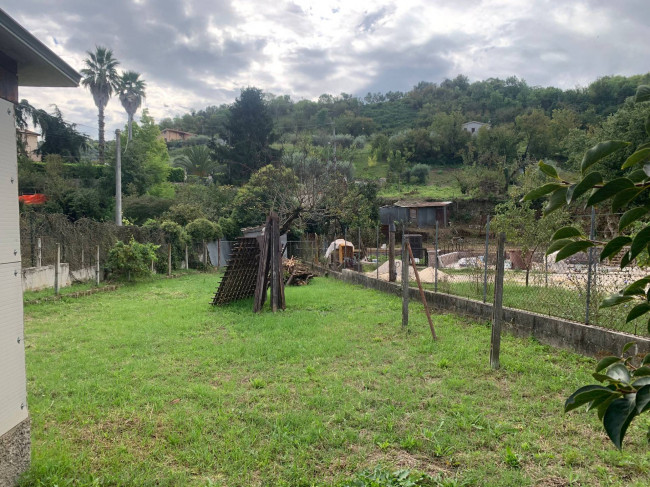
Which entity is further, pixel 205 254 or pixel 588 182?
pixel 205 254

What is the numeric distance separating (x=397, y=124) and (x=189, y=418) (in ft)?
228

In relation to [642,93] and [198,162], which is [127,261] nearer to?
[642,93]

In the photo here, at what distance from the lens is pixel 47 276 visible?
36.5 feet

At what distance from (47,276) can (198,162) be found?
106ft

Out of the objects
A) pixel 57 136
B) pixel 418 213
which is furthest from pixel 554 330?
pixel 57 136

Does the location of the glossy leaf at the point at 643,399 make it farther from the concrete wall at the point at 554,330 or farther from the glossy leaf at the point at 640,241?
the concrete wall at the point at 554,330

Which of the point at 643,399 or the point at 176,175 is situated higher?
the point at 176,175

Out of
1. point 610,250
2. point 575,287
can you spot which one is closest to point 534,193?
point 610,250

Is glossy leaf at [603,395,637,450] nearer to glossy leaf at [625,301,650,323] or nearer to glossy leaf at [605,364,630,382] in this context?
glossy leaf at [605,364,630,382]

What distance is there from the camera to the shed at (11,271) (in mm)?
2674

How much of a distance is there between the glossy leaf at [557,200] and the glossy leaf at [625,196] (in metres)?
0.09

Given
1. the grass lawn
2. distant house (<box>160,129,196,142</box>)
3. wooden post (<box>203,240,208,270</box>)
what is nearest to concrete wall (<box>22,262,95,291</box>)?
the grass lawn

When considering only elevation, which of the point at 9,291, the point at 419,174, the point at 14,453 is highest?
the point at 419,174

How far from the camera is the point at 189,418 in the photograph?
12.3ft
